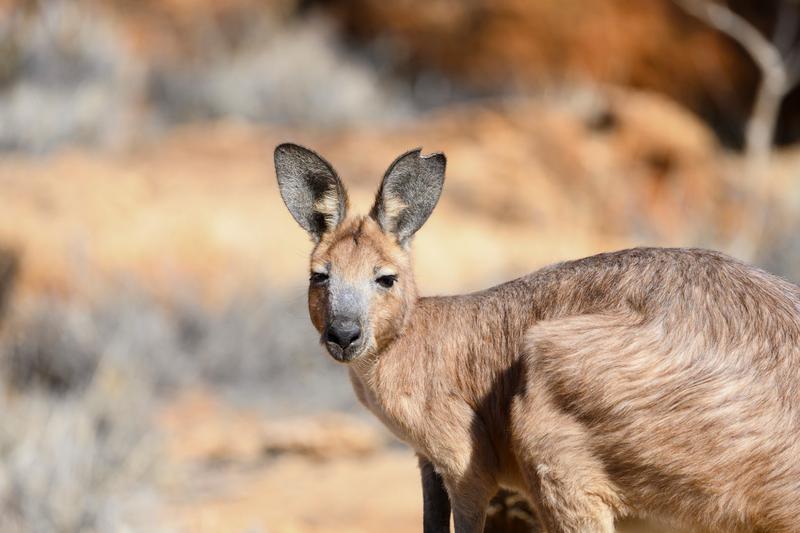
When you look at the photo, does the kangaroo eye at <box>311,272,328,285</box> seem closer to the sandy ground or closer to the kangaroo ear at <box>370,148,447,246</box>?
the kangaroo ear at <box>370,148,447,246</box>

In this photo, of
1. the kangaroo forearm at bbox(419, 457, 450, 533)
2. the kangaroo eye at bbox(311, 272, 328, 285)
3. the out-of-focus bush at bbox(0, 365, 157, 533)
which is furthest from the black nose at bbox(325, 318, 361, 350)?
the out-of-focus bush at bbox(0, 365, 157, 533)

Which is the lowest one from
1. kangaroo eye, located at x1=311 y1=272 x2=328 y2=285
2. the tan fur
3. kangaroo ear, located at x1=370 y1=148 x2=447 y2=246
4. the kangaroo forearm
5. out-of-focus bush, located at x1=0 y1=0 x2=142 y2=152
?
the kangaroo forearm

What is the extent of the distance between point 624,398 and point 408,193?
4.89 feet

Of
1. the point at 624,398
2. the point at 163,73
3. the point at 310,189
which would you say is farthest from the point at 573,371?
the point at 163,73

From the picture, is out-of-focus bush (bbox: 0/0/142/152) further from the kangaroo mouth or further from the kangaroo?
Result: the kangaroo mouth

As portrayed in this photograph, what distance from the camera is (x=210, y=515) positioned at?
28.6ft

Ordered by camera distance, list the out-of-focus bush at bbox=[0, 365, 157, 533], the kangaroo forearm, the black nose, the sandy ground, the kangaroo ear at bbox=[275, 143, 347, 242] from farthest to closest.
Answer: the sandy ground
the out-of-focus bush at bbox=[0, 365, 157, 533]
the kangaroo ear at bbox=[275, 143, 347, 242]
the kangaroo forearm
the black nose

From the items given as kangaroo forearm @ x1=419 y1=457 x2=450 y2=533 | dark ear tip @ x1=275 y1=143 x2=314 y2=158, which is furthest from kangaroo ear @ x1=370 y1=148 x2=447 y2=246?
kangaroo forearm @ x1=419 y1=457 x2=450 y2=533

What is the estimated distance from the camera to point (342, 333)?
462 cm

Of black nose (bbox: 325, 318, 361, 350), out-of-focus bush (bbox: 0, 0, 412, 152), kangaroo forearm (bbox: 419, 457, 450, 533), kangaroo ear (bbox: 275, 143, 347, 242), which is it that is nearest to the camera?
black nose (bbox: 325, 318, 361, 350)

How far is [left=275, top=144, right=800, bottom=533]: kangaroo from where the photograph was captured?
3.92m

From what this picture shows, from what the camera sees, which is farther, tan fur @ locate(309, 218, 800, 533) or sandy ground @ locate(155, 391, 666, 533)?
sandy ground @ locate(155, 391, 666, 533)

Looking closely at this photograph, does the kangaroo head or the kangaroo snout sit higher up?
the kangaroo head

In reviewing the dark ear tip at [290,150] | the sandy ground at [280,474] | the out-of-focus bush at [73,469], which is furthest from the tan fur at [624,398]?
the out-of-focus bush at [73,469]
